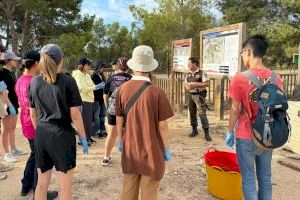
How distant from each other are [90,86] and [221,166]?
10.9 ft

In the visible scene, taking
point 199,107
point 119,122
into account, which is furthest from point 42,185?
point 199,107

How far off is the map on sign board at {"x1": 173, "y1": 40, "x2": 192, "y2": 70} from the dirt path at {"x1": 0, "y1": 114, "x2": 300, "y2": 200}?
3677 mm

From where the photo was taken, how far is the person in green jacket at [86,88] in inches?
252

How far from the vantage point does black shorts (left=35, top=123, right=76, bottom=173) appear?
10.2 feet

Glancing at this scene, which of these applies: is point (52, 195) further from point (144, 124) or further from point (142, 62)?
point (142, 62)

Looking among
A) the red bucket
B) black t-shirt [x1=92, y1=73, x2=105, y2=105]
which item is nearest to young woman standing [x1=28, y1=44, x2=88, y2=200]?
the red bucket

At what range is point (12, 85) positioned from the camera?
533 cm

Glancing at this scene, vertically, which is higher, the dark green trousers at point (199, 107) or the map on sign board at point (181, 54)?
the map on sign board at point (181, 54)

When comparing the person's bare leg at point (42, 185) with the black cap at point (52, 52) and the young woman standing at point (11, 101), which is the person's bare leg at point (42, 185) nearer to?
the black cap at point (52, 52)

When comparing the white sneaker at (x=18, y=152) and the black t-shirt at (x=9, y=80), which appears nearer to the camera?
the black t-shirt at (x=9, y=80)

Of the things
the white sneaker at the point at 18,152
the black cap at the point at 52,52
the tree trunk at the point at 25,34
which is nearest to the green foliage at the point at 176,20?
the tree trunk at the point at 25,34

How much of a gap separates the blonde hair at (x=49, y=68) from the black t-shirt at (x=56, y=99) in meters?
0.05

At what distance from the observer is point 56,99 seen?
3.07m

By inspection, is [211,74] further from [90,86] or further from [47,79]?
[47,79]
